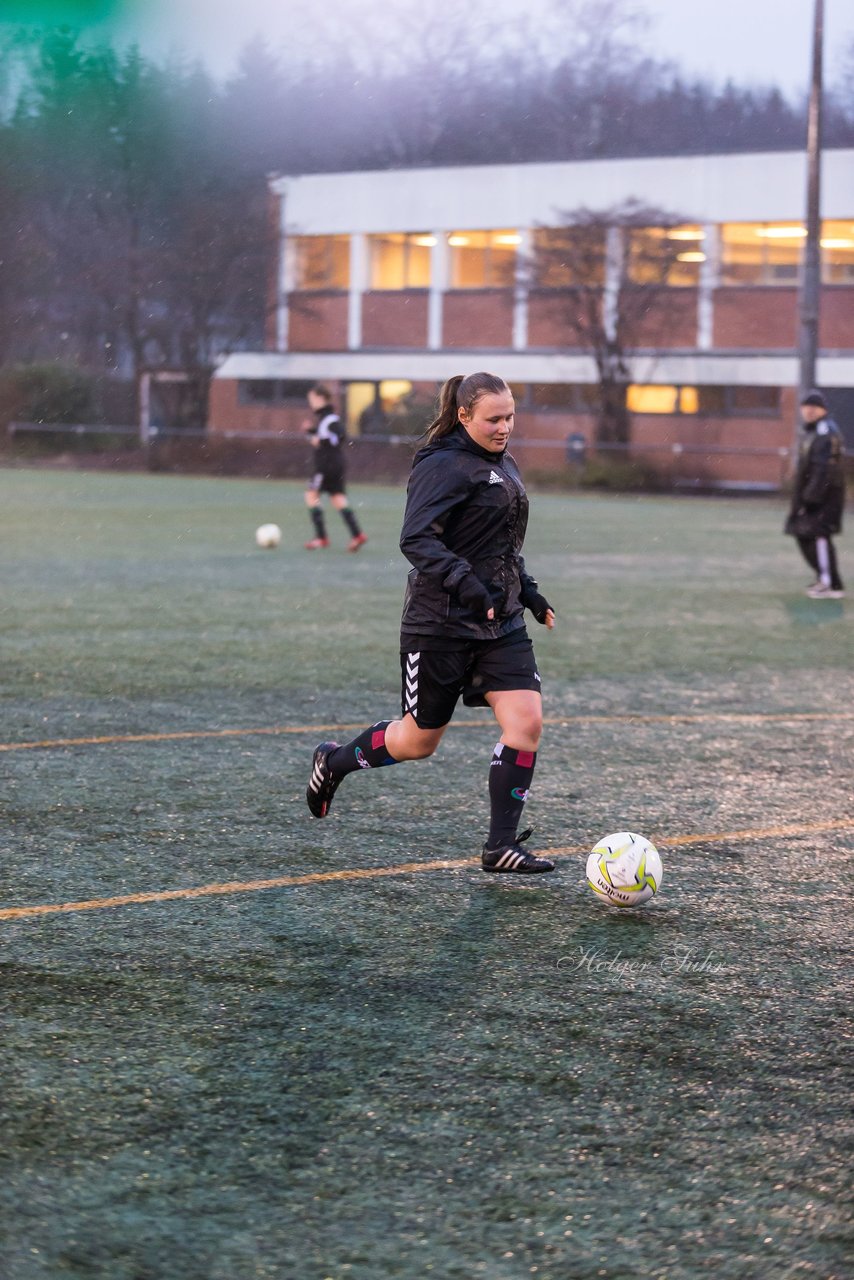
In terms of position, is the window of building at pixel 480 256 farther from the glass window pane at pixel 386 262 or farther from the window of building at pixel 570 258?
the window of building at pixel 570 258

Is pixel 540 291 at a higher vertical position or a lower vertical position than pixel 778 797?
higher

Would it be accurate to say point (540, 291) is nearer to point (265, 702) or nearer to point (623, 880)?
point (265, 702)

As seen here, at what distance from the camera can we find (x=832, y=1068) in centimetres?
407

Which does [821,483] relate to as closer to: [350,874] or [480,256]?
[350,874]

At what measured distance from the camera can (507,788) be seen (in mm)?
5820

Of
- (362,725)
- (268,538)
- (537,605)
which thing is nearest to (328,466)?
(268,538)

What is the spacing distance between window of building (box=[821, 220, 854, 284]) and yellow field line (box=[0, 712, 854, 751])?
35545 millimetres

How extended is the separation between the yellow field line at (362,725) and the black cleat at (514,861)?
113 inches

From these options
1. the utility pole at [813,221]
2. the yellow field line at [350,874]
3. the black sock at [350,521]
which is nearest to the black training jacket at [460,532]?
the yellow field line at [350,874]

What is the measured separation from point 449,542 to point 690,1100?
2408 mm

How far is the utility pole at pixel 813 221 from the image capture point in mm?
30734

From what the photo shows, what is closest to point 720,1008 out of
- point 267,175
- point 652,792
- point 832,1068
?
point 832,1068

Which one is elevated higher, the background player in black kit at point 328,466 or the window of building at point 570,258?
the window of building at point 570,258

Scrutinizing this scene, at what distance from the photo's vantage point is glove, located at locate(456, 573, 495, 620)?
18.0 feet
